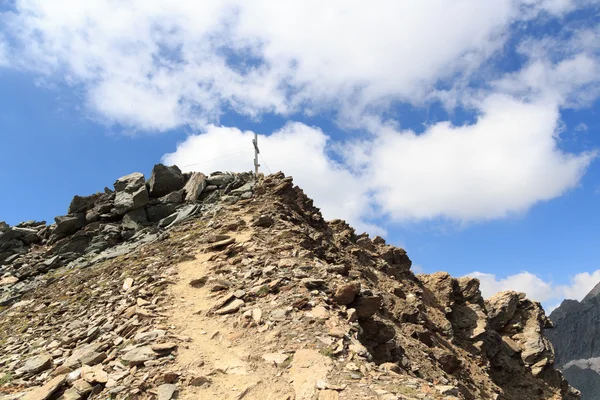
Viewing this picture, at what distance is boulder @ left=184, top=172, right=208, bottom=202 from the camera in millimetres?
31906

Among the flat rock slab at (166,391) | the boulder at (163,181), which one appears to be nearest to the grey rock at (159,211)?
the boulder at (163,181)

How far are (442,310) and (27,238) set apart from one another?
37206 mm

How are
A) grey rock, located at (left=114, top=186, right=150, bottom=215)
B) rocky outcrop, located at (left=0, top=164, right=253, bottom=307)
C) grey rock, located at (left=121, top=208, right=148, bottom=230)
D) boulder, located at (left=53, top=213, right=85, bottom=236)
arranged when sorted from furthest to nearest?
boulder, located at (left=53, top=213, right=85, bottom=236) → grey rock, located at (left=114, top=186, right=150, bottom=215) → grey rock, located at (left=121, top=208, right=148, bottom=230) → rocky outcrop, located at (left=0, top=164, right=253, bottom=307)

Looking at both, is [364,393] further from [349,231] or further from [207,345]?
[349,231]

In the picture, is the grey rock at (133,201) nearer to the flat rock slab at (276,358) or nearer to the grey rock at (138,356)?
the grey rock at (138,356)

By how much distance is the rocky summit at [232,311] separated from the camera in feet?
37.4

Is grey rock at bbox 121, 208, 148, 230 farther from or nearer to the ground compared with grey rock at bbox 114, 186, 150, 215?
nearer to the ground

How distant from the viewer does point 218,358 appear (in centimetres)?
1250

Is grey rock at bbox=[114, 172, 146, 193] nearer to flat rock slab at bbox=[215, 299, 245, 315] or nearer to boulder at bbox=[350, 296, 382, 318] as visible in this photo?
flat rock slab at bbox=[215, 299, 245, 315]

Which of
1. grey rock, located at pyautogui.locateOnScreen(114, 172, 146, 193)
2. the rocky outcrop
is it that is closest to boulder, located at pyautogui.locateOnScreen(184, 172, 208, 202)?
the rocky outcrop

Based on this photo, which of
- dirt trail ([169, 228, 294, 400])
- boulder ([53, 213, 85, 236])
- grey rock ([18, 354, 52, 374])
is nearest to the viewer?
dirt trail ([169, 228, 294, 400])

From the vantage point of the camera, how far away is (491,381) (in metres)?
28.8

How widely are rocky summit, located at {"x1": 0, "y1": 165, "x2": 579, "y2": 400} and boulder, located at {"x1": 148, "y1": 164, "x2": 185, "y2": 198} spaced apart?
12 centimetres

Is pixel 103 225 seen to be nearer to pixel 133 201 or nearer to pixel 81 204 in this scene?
pixel 133 201
